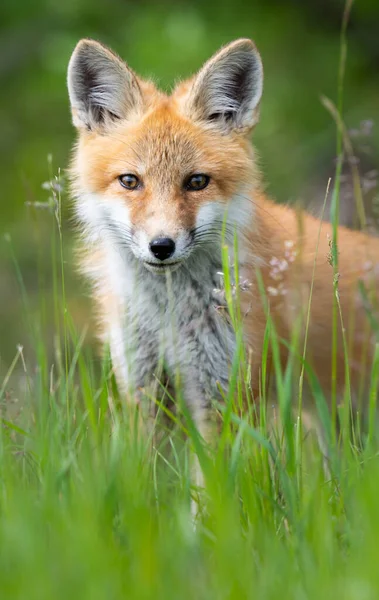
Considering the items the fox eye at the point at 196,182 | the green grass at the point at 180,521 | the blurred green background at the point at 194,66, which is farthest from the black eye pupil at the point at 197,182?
the blurred green background at the point at 194,66

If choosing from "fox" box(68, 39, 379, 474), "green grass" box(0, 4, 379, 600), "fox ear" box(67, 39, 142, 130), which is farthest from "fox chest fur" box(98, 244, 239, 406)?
"green grass" box(0, 4, 379, 600)

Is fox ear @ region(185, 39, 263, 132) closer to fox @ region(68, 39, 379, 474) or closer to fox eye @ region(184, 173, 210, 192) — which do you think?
fox @ region(68, 39, 379, 474)

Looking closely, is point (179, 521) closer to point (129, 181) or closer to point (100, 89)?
point (129, 181)

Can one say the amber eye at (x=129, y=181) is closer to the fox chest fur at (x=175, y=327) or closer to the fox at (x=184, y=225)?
the fox at (x=184, y=225)

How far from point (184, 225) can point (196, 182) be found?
38 centimetres

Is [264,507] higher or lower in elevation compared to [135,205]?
lower

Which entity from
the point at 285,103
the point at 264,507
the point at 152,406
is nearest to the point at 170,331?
the point at 152,406

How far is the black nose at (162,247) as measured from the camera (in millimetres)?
3936

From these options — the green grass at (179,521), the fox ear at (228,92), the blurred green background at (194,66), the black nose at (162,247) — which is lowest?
the green grass at (179,521)

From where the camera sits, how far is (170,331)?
175 inches

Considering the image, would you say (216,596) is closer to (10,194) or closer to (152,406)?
(152,406)

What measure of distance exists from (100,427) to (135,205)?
1.41m

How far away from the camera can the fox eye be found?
433 cm

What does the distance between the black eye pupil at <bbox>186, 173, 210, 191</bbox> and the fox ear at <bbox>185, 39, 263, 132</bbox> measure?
0.48m
